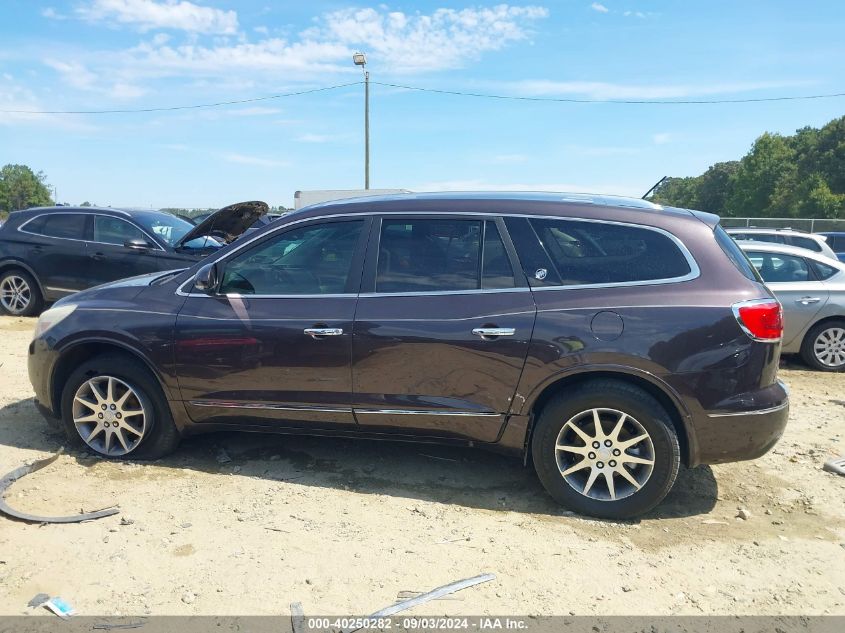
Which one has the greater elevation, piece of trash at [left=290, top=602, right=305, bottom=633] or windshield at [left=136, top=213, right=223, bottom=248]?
windshield at [left=136, top=213, right=223, bottom=248]

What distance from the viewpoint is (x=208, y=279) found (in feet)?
13.4

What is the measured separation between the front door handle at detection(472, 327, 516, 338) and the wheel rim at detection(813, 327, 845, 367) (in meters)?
5.62

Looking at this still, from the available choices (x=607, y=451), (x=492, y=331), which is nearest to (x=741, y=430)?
(x=607, y=451)

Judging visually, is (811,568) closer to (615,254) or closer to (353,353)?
(615,254)

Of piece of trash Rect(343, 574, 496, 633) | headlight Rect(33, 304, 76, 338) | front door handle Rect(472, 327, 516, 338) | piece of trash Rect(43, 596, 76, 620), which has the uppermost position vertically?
front door handle Rect(472, 327, 516, 338)

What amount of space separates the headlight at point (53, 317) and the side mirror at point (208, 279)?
980mm

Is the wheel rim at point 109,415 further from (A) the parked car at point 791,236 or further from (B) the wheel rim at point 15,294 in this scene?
(A) the parked car at point 791,236

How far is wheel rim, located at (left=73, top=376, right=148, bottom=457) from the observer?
4285 millimetres

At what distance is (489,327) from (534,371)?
0.35 metres

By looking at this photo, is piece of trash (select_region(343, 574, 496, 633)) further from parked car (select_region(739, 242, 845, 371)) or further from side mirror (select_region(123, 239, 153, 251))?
side mirror (select_region(123, 239, 153, 251))

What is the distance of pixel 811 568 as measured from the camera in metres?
3.21

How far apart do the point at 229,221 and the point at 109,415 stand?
4.57m

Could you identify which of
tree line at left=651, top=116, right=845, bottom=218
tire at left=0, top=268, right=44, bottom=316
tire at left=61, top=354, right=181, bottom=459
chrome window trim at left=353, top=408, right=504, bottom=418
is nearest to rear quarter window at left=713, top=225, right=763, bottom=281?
chrome window trim at left=353, top=408, right=504, bottom=418

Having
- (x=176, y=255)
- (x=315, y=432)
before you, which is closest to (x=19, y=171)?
(x=176, y=255)
